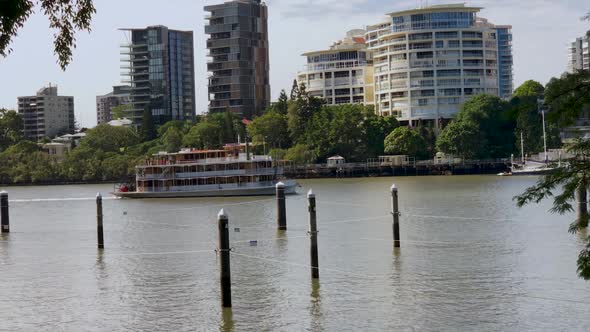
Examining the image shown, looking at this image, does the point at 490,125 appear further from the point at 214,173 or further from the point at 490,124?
the point at 214,173

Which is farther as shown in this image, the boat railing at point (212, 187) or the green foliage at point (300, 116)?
the green foliage at point (300, 116)

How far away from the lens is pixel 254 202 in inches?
3442

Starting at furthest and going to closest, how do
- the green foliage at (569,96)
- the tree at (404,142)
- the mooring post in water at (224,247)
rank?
the tree at (404,142)
the mooring post in water at (224,247)
the green foliage at (569,96)

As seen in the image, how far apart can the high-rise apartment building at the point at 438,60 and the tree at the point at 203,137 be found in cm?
3654

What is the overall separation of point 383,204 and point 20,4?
64967mm

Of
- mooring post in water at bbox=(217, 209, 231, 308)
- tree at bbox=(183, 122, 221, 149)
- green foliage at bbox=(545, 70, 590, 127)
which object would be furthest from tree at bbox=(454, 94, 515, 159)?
green foliage at bbox=(545, 70, 590, 127)

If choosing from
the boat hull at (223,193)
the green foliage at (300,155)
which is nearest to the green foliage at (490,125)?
the green foliage at (300,155)

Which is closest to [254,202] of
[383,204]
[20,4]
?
[383,204]

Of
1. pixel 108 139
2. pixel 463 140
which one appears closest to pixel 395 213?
pixel 463 140

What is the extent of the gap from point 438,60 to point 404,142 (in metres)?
28.1

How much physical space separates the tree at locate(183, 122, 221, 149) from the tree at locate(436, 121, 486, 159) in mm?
38788

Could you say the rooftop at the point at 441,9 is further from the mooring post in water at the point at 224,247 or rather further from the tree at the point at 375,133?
the mooring post in water at the point at 224,247

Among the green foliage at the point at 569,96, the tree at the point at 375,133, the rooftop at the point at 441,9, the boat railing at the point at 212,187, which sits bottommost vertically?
the boat railing at the point at 212,187

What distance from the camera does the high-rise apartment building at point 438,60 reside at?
17600 centimetres
